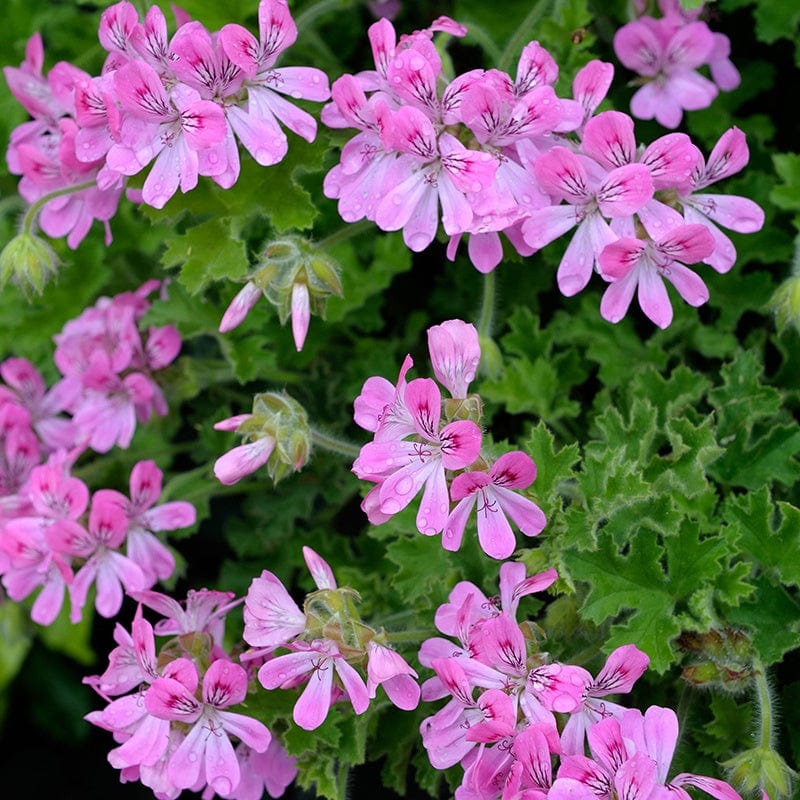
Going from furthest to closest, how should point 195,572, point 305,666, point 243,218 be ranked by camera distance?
point 195,572 → point 243,218 → point 305,666

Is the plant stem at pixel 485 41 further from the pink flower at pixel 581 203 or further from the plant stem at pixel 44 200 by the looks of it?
the plant stem at pixel 44 200

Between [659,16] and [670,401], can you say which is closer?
[670,401]

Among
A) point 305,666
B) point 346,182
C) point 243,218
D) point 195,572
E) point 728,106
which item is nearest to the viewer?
point 305,666

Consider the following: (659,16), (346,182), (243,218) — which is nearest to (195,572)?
(243,218)

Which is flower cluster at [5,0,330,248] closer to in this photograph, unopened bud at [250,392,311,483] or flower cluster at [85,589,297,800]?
unopened bud at [250,392,311,483]

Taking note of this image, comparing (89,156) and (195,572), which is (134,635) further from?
(195,572)

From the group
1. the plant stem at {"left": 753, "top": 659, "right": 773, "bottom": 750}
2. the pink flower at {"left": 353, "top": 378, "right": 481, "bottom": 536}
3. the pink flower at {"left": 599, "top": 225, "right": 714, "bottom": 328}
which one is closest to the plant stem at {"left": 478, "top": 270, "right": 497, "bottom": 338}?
the pink flower at {"left": 599, "top": 225, "right": 714, "bottom": 328}

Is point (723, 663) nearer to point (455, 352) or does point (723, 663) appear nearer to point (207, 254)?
point (455, 352)
